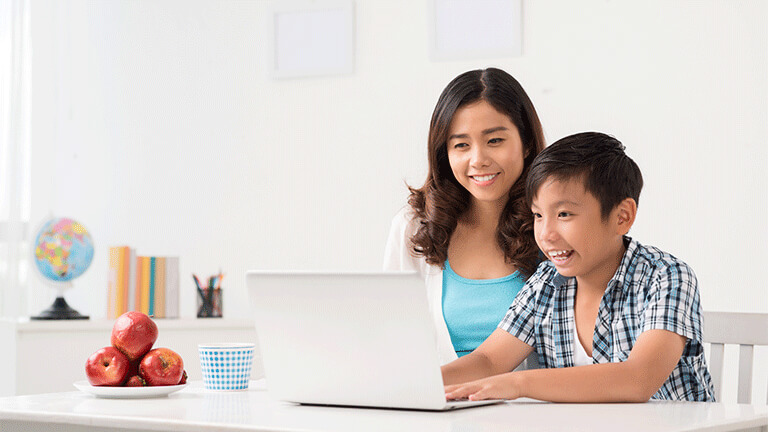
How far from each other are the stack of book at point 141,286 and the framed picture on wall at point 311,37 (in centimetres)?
73

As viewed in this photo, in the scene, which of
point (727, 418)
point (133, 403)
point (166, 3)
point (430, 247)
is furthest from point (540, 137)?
point (166, 3)

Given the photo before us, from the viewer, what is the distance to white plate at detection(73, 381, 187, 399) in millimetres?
1225

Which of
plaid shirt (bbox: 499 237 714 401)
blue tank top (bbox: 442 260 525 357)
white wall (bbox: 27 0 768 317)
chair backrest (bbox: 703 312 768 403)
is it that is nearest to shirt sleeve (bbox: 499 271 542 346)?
plaid shirt (bbox: 499 237 714 401)

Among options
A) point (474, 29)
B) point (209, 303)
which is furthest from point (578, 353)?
point (209, 303)

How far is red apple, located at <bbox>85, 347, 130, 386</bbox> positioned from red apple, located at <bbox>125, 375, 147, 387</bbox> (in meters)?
0.01

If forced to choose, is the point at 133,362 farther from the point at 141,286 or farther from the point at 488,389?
the point at 141,286

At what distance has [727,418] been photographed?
3.40 feet

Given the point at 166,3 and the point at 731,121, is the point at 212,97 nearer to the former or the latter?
the point at 166,3

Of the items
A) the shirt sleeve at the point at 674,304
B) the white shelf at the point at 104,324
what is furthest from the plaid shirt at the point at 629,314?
the white shelf at the point at 104,324

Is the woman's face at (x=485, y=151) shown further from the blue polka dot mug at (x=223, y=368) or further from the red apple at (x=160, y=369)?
the red apple at (x=160, y=369)

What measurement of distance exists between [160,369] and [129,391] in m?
0.05

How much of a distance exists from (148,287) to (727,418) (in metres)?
2.12

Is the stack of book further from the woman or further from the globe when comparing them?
the woman

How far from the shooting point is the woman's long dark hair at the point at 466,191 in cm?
173
